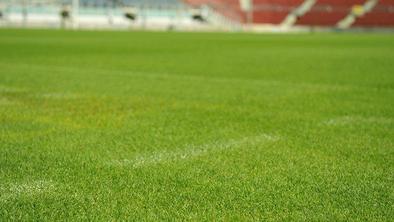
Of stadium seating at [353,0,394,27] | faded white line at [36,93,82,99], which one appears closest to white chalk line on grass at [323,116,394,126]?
faded white line at [36,93,82,99]

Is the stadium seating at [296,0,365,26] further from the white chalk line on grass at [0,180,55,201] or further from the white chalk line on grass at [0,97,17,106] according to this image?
the white chalk line on grass at [0,180,55,201]

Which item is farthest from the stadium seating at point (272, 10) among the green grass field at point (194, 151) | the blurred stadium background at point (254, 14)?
the green grass field at point (194, 151)

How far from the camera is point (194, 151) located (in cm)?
319

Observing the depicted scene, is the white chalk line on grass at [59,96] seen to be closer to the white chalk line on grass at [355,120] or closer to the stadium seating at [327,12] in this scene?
the white chalk line on grass at [355,120]

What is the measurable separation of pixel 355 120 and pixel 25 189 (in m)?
2.70

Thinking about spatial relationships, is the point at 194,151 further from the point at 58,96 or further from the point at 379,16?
the point at 379,16

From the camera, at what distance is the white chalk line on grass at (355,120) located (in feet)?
13.6

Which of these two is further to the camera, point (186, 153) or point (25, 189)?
point (186, 153)

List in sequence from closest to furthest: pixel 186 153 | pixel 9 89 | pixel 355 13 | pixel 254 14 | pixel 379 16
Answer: pixel 186 153, pixel 9 89, pixel 254 14, pixel 379 16, pixel 355 13

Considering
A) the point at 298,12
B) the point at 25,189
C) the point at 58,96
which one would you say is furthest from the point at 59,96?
the point at 298,12

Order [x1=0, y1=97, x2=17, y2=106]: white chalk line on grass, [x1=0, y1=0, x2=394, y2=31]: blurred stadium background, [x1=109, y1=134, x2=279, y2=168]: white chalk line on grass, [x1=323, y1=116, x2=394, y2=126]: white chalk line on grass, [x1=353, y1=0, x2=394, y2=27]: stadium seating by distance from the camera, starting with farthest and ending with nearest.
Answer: [x1=353, y1=0, x2=394, y2=27]: stadium seating < [x1=0, y1=0, x2=394, y2=31]: blurred stadium background < [x1=0, y1=97, x2=17, y2=106]: white chalk line on grass < [x1=323, y1=116, x2=394, y2=126]: white chalk line on grass < [x1=109, y1=134, x2=279, y2=168]: white chalk line on grass

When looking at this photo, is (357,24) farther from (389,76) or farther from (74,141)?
(74,141)

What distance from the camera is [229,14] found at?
4403 cm

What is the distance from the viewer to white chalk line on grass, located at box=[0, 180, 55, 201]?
236cm
